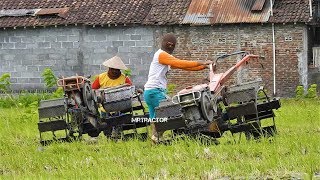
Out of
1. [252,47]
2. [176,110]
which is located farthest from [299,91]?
[176,110]

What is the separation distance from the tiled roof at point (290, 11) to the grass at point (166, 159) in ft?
42.9

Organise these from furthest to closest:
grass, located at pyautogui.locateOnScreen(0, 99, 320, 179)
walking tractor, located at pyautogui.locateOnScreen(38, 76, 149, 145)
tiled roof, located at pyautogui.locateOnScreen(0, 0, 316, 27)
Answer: tiled roof, located at pyautogui.locateOnScreen(0, 0, 316, 27)
walking tractor, located at pyautogui.locateOnScreen(38, 76, 149, 145)
grass, located at pyautogui.locateOnScreen(0, 99, 320, 179)

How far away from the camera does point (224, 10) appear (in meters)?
27.6

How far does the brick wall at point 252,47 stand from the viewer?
27.0 m

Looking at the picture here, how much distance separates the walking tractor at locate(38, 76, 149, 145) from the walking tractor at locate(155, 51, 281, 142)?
1.30 m

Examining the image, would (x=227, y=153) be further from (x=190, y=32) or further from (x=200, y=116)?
(x=190, y=32)

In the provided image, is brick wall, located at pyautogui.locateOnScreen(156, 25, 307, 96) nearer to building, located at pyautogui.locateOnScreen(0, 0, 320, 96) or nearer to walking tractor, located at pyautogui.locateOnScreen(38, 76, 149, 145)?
building, located at pyautogui.locateOnScreen(0, 0, 320, 96)

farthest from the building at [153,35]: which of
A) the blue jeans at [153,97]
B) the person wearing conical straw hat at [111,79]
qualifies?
the blue jeans at [153,97]

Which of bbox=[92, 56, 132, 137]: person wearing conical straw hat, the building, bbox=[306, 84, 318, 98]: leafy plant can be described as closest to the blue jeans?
bbox=[92, 56, 132, 137]: person wearing conical straw hat

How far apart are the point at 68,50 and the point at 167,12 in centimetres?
351

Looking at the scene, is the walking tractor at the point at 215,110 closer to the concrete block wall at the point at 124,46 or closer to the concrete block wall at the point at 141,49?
the concrete block wall at the point at 141,49

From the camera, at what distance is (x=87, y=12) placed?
29.3 meters

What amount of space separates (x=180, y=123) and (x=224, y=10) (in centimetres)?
1619

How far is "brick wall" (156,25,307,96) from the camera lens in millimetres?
27000
